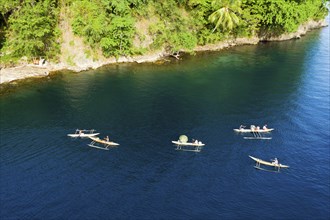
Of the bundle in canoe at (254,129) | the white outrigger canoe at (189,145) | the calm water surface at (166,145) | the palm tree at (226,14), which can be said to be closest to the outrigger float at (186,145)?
the white outrigger canoe at (189,145)

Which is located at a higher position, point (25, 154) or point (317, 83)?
point (317, 83)

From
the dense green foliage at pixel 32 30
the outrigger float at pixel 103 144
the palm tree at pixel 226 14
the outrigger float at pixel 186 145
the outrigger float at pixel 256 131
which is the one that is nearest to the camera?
the outrigger float at pixel 103 144

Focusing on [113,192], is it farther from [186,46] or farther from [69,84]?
[186,46]

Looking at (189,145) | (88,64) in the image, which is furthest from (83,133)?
(88,64)

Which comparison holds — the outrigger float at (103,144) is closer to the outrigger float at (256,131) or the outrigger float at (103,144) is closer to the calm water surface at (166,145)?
the calm water surface at (166,145)

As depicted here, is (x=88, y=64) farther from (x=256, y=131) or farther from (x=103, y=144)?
(x=256, y=131)

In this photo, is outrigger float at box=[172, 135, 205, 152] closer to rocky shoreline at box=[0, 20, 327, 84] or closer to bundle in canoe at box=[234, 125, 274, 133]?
bundle in canoe at box=[234, 125, 274, 133]

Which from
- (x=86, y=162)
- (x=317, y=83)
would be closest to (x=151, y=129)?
(x=86, y=162)
